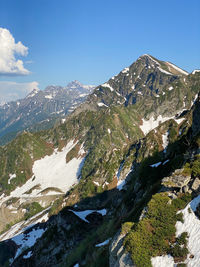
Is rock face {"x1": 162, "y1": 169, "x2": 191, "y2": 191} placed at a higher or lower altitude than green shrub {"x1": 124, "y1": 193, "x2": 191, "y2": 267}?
higher

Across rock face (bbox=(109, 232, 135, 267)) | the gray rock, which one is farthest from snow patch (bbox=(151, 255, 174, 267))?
the gray rock

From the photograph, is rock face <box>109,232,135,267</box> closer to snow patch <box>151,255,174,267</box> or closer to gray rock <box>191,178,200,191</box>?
snow patch <box>151,255,174,267</box>

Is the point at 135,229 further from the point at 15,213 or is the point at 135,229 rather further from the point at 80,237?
the point at 15,213

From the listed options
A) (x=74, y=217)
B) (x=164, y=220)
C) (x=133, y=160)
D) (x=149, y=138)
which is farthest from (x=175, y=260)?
(x=149, y=138)

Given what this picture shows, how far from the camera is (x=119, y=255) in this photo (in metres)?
21.1

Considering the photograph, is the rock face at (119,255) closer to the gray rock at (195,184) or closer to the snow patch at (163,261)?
the snow patch at (163,261)

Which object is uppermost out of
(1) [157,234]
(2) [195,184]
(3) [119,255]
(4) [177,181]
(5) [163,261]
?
(4) [177,181]

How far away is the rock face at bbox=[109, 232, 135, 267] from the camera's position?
2014cm

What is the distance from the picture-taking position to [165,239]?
20625mm

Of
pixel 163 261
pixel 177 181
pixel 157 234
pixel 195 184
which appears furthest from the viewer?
pixel 177 181

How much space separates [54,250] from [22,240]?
7751 centimetres

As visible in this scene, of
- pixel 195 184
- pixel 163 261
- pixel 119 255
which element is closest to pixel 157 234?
pixel 163 261

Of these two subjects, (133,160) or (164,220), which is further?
(133,160)

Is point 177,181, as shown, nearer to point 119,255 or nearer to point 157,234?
point 157,234
